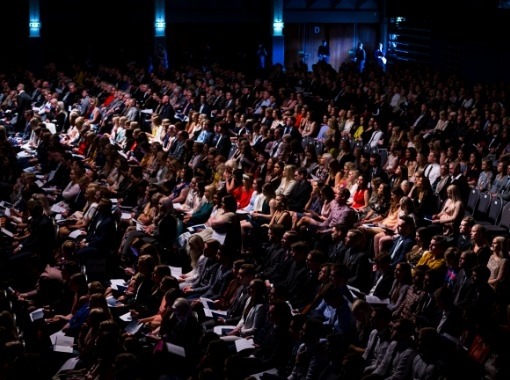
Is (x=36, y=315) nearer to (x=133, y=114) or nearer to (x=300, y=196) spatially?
(x=300, y=196)

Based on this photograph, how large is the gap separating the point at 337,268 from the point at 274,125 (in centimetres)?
875

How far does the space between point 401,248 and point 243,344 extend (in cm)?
274

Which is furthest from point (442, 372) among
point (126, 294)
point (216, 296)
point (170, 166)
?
point (170, 166)

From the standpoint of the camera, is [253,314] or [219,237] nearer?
[253,314]

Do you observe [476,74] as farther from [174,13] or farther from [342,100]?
[174,13]

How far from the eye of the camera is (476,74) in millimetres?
22250

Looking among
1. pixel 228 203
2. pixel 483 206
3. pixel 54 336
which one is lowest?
pixel 54 336

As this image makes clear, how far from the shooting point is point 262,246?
10695mm

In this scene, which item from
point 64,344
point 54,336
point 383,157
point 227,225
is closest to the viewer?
point 64,344

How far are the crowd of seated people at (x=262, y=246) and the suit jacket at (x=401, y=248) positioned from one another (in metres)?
0.03

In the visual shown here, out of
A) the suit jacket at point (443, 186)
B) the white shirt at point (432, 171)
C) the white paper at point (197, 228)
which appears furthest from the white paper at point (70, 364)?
the white shirt at point (432, 171)

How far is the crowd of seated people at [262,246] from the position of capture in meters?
7.04

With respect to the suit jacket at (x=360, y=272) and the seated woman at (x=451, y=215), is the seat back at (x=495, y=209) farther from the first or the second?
the suit jacket at (x=360, y=272)

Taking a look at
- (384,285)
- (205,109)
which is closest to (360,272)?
(384,285)
